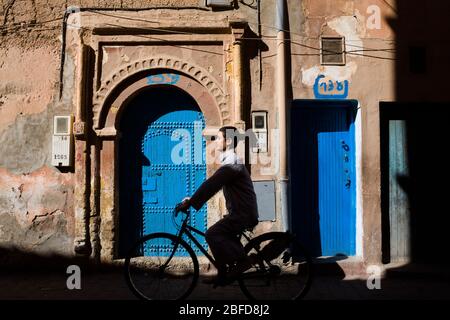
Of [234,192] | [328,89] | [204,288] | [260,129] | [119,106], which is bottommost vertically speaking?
[204,288]

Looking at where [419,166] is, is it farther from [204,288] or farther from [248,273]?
[204,288]

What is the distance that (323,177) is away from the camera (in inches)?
257

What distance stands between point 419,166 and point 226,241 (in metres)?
3.69

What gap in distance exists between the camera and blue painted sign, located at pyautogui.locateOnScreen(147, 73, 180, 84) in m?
6.28

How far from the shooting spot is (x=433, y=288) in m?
5.50

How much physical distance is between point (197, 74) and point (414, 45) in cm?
314

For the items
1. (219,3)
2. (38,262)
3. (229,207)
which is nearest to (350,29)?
(219,3)

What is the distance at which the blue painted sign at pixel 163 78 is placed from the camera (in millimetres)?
6277

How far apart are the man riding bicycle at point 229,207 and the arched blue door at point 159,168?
1.98 metres

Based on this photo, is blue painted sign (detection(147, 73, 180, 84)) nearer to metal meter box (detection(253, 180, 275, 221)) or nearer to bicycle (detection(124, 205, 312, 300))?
metal meter box (detection(253, 180, 275, 221))

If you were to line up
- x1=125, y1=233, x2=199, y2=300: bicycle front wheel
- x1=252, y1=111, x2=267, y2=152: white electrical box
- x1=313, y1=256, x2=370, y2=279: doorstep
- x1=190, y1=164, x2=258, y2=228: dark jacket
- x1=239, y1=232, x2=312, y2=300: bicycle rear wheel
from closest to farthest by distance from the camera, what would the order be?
1. x1=190, y1=164, x2=258, y2=228: dark jacket
2. x1=239, y1=232, x2=312, y2=300: bicycle rear wheel
3. x1=125, y1=233, x2=199, y2=300: bicycle front wheel
4. x1=313, y1=256, x2=370, y2=279: doorstep
5. x1=252, y1=111, x2=267, y2=152: white electrical box

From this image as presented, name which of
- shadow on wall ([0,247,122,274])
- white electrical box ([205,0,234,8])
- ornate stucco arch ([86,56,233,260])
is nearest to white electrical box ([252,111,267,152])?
ornate stucco arch ([86,56,233,260])

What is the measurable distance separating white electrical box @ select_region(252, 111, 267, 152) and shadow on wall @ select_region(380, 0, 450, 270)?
1794 mm

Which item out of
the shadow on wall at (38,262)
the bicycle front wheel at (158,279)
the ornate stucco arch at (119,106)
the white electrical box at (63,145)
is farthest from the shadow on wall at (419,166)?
the white electrical box at (63,145)
